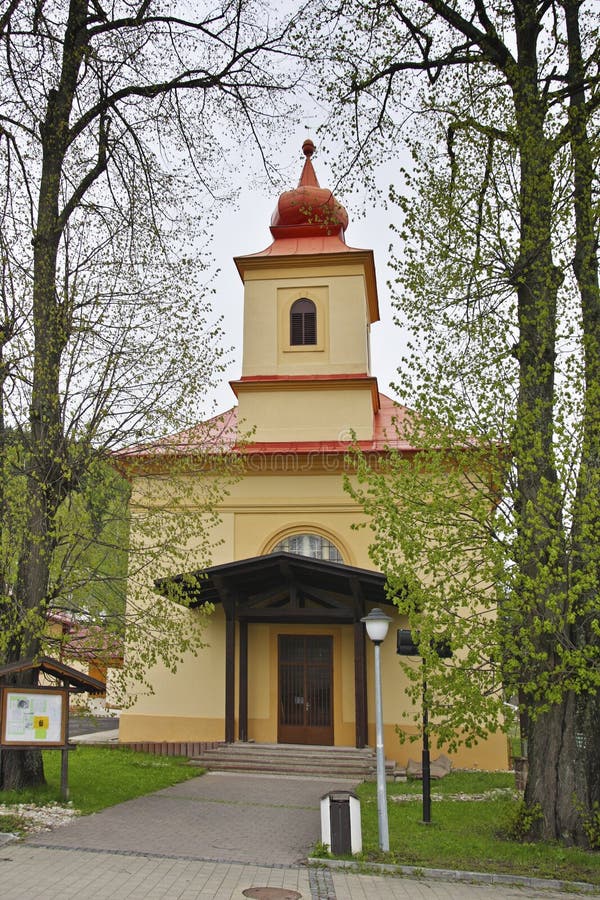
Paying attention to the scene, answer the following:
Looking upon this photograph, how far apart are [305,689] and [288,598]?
2.10 meters

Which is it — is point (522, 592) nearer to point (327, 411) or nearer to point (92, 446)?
point (92, 446)

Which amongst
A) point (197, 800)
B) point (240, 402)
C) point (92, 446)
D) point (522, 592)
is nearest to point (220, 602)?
point (240, 402)

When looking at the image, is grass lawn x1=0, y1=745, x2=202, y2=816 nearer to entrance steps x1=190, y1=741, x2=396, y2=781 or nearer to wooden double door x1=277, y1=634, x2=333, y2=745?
entrance steps x1=190, y1=741, x2=396, y2=781

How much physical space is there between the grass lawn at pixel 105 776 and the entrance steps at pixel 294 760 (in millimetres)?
696

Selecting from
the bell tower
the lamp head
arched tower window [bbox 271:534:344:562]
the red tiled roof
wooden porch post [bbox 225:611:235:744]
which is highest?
the bell tower

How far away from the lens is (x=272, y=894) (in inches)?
284

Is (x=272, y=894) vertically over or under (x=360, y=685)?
under

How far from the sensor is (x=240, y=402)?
70.5ft

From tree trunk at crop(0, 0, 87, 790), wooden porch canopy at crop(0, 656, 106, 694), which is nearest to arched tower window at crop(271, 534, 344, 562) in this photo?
wooden porch canopy at crop(0, 656, 106, 694)

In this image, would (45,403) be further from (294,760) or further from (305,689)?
(305,689)

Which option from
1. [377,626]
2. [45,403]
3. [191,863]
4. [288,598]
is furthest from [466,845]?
[288,598]

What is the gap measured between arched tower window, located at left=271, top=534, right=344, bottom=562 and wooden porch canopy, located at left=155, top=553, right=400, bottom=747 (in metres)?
0.97

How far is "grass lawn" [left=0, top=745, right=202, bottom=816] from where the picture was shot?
36.7 ft

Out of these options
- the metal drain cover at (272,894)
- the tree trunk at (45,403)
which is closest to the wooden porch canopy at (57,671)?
the tree trunk at (45,403)
